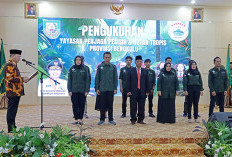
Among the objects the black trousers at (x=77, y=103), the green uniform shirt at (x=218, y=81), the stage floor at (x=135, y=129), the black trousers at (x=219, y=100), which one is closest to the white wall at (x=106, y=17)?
the stage floor at (x=135, y=129)

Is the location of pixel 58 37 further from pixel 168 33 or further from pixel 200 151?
pixel 200 151

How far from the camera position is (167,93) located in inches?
220

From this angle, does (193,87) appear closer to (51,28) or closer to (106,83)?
(106,83)

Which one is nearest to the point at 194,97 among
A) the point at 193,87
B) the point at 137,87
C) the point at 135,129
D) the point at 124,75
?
the point at 193,87

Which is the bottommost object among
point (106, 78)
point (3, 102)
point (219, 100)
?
point (3, 102)

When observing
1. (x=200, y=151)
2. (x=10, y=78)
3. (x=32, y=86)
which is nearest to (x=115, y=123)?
(x=200, y=151)

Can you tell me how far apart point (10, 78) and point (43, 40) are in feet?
14.9

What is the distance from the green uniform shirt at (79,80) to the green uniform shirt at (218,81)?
2.70 metres

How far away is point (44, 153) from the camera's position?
132 inches

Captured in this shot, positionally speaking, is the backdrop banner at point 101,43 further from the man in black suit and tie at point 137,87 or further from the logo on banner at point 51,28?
the man in black suit and tie at point 137,87

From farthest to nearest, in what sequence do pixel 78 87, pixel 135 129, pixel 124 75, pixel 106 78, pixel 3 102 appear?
pixel 3 102, pixel 124 75, pixel 106 78, pixel 78 87, pixel 135 129

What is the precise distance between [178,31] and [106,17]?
257 centimetres

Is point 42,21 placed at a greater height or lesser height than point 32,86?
greater

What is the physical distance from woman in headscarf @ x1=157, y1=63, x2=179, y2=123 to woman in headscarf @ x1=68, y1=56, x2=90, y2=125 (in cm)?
160
